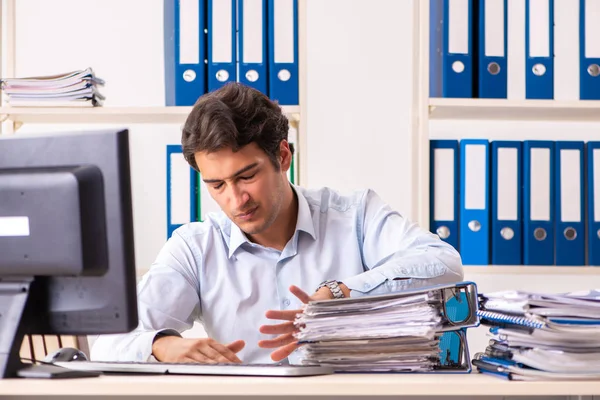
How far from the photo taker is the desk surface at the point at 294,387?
86 centimetres

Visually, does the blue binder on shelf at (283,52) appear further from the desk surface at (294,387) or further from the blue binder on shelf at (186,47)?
the desk surface at (294,387)

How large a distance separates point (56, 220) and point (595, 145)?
1713 millimetres

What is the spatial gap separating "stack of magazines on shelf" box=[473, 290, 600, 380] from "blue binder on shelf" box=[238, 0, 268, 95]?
4.35 ft

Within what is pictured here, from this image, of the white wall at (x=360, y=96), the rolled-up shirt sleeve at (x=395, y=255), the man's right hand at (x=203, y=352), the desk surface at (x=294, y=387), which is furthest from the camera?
the white wall at (x=360, y=96)


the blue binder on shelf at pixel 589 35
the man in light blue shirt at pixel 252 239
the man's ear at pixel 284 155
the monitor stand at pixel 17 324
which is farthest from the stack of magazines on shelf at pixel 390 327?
the blue binder on shelf at pixel 589 35

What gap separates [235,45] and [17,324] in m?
1.34

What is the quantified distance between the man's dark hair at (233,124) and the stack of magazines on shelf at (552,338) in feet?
2.63

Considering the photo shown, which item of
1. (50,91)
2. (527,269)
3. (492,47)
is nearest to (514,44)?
(492,47)

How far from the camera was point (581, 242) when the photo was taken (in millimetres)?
2180

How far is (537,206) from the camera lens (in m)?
2.17

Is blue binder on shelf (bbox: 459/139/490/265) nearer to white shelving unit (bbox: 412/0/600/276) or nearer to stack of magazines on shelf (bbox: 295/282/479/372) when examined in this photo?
white shelving unit (bbox: 412/0/600/276)

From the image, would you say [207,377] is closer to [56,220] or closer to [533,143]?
[56,220]

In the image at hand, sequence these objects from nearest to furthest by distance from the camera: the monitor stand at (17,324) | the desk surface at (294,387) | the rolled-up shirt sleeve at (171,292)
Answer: the desk surface at (294,387), the monitor stand at (17,324), the rolled-up shirt sleeve at (171,292)

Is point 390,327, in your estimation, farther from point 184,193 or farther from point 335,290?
point 184,193
